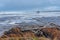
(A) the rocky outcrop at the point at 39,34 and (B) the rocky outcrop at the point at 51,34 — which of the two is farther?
(A) the rocky outcrop at the point at 39,34

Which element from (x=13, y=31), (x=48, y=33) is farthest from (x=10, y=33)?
(x=48, y=33)

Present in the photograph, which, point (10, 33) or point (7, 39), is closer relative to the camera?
point (7, 39)

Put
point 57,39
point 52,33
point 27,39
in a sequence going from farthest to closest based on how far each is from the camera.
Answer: point 52,33, point 57,39, point 27,39

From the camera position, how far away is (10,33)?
46.3ft

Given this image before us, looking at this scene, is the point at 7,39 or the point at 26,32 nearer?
the point at 7,39

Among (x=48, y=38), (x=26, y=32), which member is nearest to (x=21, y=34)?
(x=26, y=32)

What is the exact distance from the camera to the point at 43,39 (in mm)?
12359

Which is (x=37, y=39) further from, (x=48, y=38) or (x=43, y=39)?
(x=48, y=38)

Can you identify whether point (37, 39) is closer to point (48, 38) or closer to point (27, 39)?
point (27, 39)

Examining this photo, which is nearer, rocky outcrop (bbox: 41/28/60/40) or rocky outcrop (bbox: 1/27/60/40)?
rocky outcrop (bbox: 41/28/60/40)

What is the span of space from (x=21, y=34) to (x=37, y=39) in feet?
7.06

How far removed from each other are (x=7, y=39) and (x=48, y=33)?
8.33ft

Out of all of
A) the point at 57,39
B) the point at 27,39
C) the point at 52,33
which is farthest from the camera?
the point at 52,33

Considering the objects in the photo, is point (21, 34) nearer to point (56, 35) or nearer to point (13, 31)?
point (13, 31)
